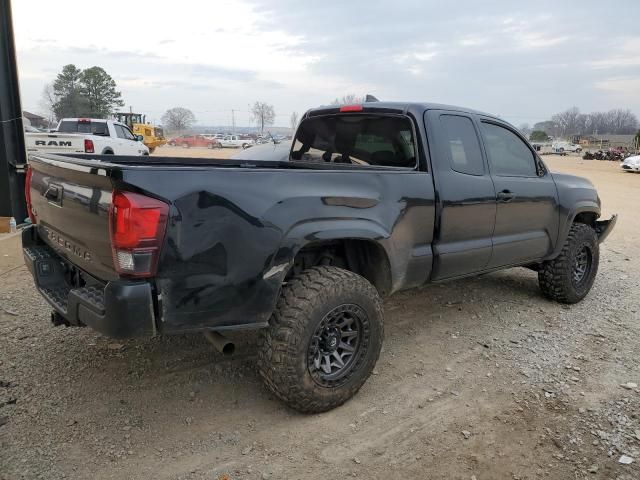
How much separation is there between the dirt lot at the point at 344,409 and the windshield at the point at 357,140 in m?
1.51

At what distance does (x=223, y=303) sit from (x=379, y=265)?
4.14 feet

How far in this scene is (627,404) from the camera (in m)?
3.46

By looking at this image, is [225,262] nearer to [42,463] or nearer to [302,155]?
[42,463]

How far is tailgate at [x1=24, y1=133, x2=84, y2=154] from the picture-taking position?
1471cm

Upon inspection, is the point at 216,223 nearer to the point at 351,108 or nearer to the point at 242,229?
the point at 242,229

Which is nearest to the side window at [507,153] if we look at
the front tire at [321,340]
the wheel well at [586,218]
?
the wheel well at [586,218]

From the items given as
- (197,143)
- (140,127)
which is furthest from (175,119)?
(140,127)

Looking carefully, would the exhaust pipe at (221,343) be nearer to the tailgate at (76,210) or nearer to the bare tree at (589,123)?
the tailgate at (76,210)

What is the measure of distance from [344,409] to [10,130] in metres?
7.10

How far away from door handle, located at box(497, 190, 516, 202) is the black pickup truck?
A: 0.02 metres

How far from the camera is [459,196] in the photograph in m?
3.96

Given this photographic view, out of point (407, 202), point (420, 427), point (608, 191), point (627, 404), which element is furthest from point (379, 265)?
point (608, 191)

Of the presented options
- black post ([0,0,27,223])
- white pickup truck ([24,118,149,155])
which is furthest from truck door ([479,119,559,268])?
white pickup truck ([24,118,149,155])

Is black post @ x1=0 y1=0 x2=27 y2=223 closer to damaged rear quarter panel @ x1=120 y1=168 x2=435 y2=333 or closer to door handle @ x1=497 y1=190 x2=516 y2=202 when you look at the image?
damaged rear quarter panel @ x1=120 y1=168 x2=435 y2=333
